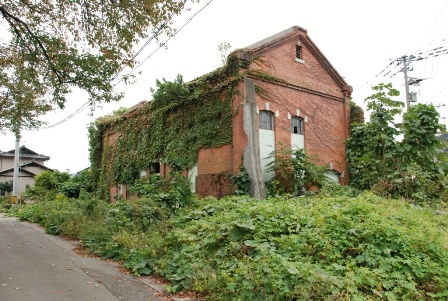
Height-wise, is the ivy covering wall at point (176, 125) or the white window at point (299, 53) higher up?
the white window at point (299, 53)

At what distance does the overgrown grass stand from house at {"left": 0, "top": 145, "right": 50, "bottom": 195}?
3562 centimetres

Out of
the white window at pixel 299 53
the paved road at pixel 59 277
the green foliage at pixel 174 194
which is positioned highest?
the white window at pixel 299 53

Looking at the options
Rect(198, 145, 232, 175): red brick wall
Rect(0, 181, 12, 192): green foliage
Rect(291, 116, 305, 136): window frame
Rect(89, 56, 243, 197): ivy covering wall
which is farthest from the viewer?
Rect(0, 181, 12, 192): green foliage

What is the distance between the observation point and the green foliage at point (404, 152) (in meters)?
12.7

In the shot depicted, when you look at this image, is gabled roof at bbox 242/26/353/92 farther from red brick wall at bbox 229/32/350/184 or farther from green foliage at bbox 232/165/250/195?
green foliage at bbox 232/165/250/195

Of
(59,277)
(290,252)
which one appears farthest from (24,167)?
(290,252)

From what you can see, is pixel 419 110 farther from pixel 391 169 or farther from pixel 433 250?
pixel 433 250

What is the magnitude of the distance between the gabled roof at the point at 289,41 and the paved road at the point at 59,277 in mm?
10381

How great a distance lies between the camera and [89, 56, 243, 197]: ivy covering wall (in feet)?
49.4

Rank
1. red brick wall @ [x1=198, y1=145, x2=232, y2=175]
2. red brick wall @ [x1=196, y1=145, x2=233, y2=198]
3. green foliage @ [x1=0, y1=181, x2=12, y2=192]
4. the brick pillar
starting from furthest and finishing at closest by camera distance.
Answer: green foliage @ [x1=0, y1=181, x2=12, y2=192]
red brick wall @ [x1=198, y1=145, x2=232, y2=175]
red brick wall @ [x1=196, y1=145, x2=233, y2=198]
the brick pillar

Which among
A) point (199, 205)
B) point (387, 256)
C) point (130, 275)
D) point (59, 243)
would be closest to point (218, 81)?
point (199, 205)

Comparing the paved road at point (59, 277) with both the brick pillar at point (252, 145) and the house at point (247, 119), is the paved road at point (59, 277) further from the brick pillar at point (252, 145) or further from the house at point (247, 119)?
Result: the house at point (247, 119)

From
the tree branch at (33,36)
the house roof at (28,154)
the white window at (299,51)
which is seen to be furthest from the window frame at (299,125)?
the house roof at (28,154)

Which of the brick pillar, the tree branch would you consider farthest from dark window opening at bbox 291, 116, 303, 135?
the tree branch
